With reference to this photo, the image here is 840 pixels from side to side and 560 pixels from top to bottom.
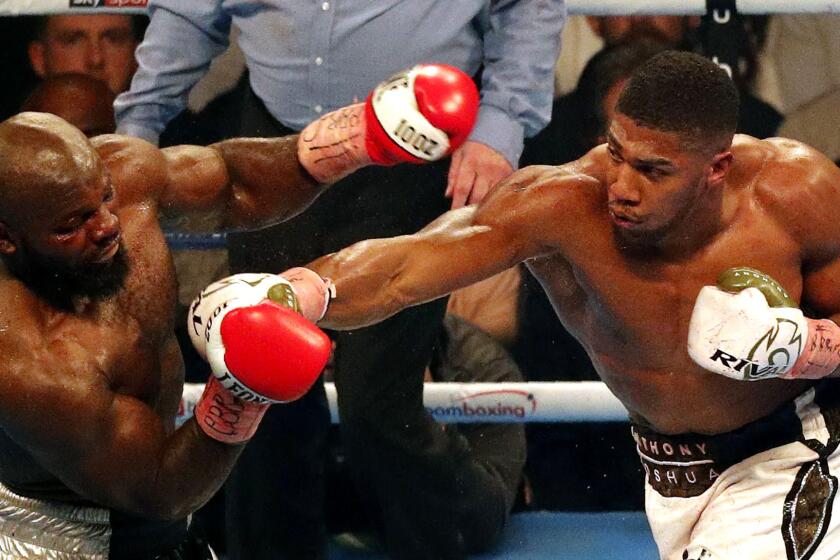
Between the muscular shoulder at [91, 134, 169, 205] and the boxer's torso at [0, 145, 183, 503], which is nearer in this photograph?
the boxer's torso at [0, 145, 183, 503]

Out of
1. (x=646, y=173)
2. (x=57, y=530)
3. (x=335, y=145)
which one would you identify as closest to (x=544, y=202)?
(x=646, y=173)

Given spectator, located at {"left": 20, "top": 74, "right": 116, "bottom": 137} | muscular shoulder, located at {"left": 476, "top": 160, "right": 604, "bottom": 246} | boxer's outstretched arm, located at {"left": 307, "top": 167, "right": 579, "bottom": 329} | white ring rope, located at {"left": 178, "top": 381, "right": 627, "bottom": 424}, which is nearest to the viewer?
boxer's outstretched arm, located at {"left": 307, "top": 167, "right": 579, "bottom": 329}

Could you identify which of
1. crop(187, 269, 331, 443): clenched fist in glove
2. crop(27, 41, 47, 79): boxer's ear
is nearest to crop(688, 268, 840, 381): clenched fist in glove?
crop(187, 269, 331, 443): clenched fist in glove

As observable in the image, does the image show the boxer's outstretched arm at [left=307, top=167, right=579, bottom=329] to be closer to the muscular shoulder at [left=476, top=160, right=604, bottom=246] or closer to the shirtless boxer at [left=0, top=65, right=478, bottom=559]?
the muscular shoulder at [left=476, top=160, right=604, bottom=246]

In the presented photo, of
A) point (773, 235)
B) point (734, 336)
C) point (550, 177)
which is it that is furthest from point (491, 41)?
point (734, 336)

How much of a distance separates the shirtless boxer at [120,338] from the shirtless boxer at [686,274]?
7.2 inches

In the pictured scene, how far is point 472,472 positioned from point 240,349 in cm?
131

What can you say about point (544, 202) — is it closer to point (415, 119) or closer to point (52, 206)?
point (415, 119)

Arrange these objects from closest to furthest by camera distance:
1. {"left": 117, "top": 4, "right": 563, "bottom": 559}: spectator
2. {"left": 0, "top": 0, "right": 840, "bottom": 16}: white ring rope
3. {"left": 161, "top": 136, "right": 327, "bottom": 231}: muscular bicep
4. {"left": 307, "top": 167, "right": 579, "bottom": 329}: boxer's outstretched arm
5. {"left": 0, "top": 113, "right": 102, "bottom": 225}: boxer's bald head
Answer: {"left": 0, "top": 113, "right": 102, "bottom": 225}: boxer's bald head → {"left": 307, "top": 167, "right": 579, "bottom": 329}: boxer's outstretched arm → {"left": 161, "top": 136, "right": 327, "bottom": 231}: muscular bicep → {"left": 117, "top": 4, "right": 563, "bottom": 559}: spectator → {"left": 0, "top": 0, "right": 840, "bottom": 16}: white ring rope

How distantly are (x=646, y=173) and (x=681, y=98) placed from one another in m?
0.12

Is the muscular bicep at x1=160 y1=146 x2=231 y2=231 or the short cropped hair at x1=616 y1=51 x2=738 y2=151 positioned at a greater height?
the short cropped hair at x1=616 y1=51 x2=738 y2=151

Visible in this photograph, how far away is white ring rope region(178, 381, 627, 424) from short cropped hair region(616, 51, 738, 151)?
3.07 feet

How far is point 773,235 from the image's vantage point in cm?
217

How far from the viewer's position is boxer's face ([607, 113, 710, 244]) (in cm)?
202
